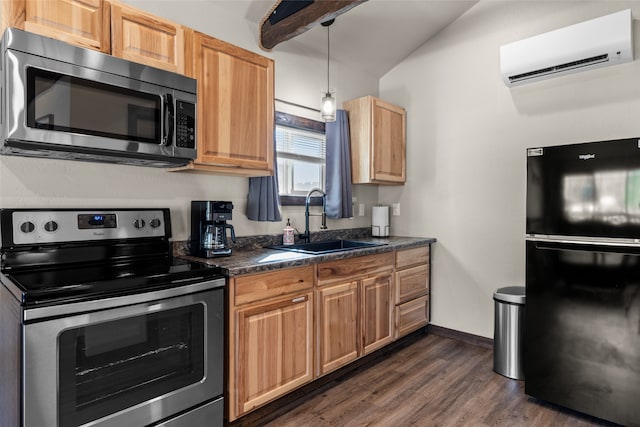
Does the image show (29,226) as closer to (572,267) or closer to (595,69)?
(572,267)

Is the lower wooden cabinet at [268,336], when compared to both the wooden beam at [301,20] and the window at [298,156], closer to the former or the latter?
the window at [298,156]

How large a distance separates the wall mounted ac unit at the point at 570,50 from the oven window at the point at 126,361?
111 inches

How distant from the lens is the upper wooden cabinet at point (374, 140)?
332 centimetres

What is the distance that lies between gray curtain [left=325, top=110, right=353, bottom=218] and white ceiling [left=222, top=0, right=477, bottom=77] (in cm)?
65

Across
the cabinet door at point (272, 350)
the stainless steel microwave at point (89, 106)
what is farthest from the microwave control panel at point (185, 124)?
the cabinet door at point (272, 350)

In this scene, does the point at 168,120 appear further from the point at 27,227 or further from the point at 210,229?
the point at 27,227

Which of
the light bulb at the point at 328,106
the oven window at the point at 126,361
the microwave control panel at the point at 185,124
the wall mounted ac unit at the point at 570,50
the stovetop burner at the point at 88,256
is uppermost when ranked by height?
the wall mounted ac unit at the point at 570,50

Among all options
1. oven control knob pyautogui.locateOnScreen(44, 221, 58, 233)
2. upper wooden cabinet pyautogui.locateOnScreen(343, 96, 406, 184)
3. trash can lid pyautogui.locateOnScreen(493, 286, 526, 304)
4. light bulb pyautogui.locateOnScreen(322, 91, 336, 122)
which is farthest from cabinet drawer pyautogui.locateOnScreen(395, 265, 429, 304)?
oven control knob pyautogui.locateOnScreen(44, 221, 58, 233)

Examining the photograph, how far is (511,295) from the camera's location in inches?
106

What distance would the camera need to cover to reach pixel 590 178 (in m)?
2.06

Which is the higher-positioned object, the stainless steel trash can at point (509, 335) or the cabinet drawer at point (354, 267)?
the cabinet drawer at point (354, 267)

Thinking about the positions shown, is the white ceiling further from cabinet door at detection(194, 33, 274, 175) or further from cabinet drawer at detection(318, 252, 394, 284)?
cabinet drawer at detection(318, 252, 394, 284)

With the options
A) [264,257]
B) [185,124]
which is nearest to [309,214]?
[264,257]

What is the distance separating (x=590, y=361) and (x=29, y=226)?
296 centimetres
